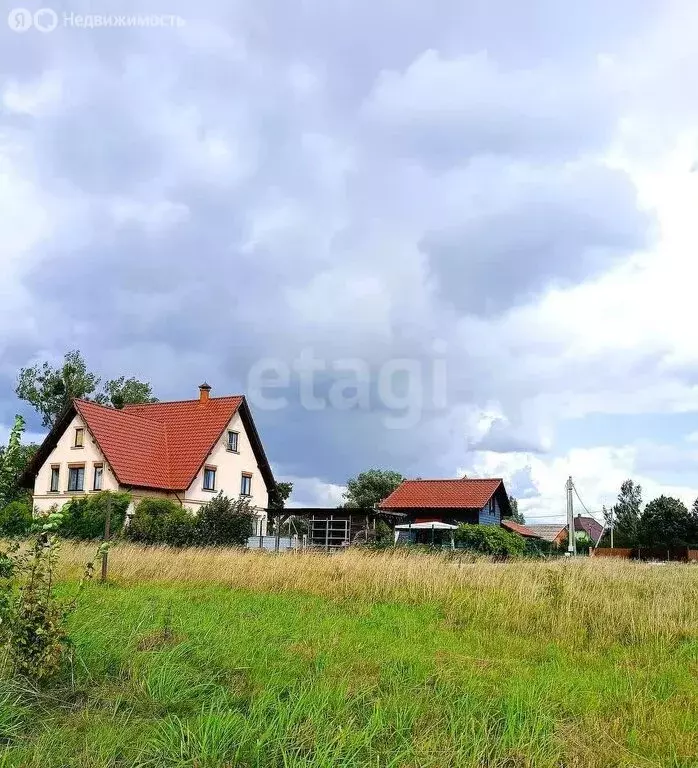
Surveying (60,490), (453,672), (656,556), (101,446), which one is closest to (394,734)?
(453,672)

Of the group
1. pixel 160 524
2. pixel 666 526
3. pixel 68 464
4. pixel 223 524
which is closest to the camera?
pixel 223 524

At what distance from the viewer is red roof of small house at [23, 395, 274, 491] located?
34.9m

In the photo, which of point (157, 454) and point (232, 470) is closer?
point (157, 454)

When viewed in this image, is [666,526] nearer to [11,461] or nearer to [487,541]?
[487,541]

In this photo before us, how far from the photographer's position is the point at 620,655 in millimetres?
8820

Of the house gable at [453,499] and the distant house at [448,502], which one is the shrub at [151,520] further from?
the house gable at [453,499]

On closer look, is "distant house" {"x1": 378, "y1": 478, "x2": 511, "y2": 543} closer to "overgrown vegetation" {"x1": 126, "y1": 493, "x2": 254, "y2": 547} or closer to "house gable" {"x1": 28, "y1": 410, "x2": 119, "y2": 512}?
"overgrown vegetation" {"x1": 126, "y1": 493, "x2": 254, "y2": 547}

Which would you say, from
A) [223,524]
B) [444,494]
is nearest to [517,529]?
[444,494]

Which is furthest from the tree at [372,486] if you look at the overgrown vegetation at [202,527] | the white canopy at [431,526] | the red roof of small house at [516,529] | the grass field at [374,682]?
the grass field at [374,682]

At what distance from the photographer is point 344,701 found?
605cm

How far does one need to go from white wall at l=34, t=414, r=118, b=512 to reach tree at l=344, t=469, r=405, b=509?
3978 cm

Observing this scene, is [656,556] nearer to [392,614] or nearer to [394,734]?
[392,614]

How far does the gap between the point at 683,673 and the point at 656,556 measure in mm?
46292

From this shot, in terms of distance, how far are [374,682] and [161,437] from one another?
112 feet
